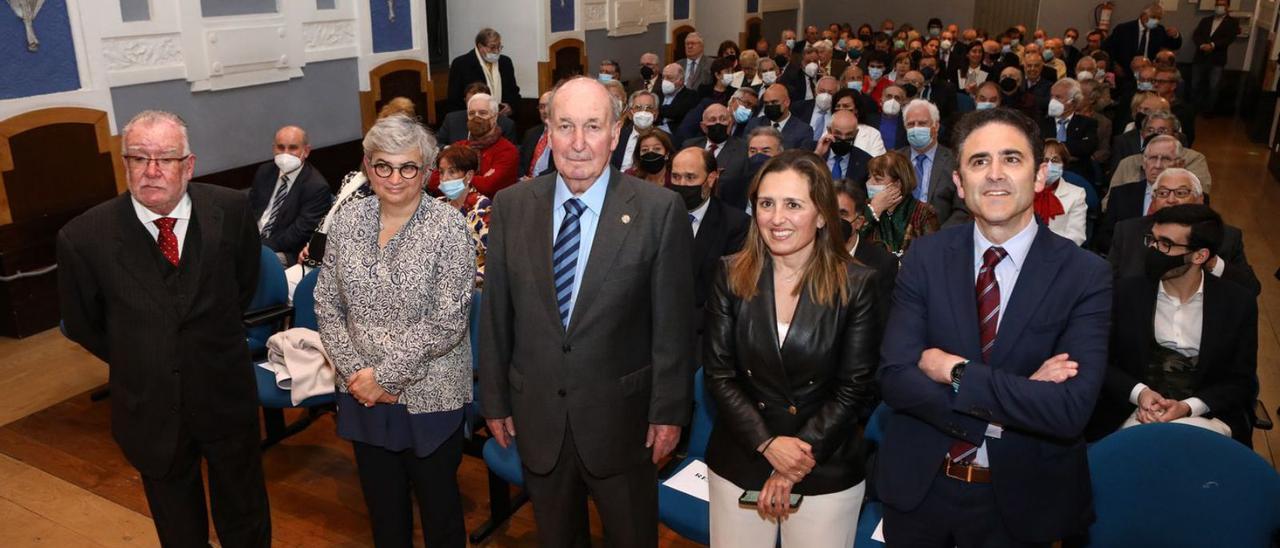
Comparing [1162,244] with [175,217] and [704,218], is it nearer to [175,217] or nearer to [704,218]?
[704,218]

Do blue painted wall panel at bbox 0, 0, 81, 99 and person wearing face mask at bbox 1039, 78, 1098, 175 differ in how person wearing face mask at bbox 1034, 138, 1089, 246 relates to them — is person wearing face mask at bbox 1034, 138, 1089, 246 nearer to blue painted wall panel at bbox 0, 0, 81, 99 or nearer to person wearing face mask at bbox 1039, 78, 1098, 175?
person wearing face mask at bbox 1039, 78, 1098, 175

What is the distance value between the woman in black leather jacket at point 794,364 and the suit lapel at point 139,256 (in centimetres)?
153

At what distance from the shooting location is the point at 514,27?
10.2 m

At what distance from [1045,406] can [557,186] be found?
1228 millimetres

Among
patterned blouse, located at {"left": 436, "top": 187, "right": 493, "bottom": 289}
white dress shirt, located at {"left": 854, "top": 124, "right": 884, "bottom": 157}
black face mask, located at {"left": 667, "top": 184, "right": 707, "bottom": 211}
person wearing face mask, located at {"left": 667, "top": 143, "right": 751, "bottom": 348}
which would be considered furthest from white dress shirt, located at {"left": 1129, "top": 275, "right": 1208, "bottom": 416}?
white dress shirt, located at {"left": 854, "top": 124, "right": 884, "bottom": 157}

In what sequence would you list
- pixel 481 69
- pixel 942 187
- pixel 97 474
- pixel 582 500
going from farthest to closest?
pixel 481 69
pixel 942 187
pixel 97 474
pixel 582 500

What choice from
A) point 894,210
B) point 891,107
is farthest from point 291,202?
point 891,107

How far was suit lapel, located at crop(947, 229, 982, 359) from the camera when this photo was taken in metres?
1.89

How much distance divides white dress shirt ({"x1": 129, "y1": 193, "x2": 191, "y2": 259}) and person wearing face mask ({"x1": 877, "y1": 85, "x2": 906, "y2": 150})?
18.2 ft

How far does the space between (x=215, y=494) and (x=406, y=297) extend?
0.99 metres

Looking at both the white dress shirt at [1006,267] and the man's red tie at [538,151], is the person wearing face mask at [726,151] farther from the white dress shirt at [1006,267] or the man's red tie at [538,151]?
the white dress shirt at [1006,267]

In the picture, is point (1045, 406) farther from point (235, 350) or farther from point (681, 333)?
point (235, 350)

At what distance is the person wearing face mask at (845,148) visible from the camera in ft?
18.4

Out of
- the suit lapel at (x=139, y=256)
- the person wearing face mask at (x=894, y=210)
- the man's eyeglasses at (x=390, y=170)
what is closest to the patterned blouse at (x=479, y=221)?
the man's eyeglasses at (x=390, y=170)
